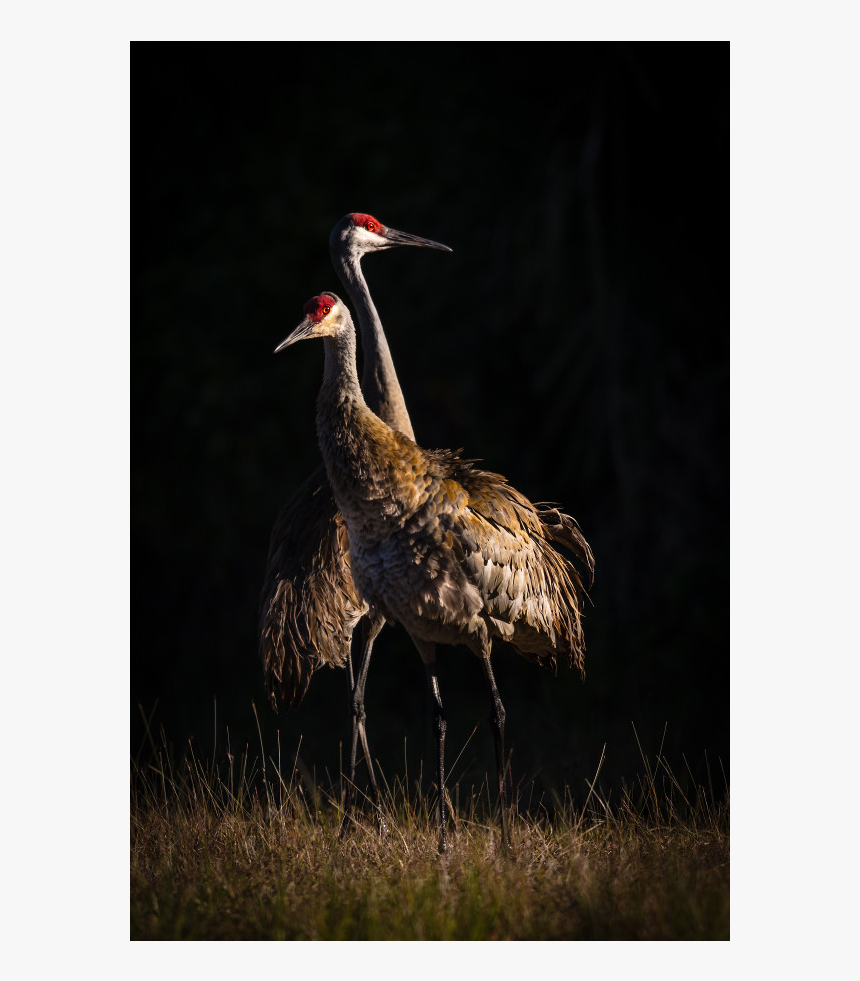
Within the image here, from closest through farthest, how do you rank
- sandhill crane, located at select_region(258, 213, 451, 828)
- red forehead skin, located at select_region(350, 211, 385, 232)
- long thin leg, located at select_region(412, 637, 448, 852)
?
long thin leg, located at select_region(412, 637, 448, 852) < red forehead skin, located at select_region(350, 211, 385, 232) < sandhill crane, located at select_region(258, 213, 451, 828)

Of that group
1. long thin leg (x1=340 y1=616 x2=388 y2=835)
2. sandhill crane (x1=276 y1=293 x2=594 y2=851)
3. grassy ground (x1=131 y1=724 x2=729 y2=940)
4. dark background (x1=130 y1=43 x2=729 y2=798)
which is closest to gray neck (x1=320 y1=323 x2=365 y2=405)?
sandhill crane (x1=276 y1=293 x2=594 y2=851)

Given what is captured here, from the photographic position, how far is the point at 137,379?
4.70 m

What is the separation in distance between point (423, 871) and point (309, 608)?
94 cm

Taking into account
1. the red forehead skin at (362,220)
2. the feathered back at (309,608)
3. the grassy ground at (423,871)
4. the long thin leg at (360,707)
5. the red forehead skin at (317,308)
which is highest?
the red forehead skin at (362,220)

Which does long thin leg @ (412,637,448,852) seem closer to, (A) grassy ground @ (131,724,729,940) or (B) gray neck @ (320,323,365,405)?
(A) grassy ground @ (131,724,729,940)

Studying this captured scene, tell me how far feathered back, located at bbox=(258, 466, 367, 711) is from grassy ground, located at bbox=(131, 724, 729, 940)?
1.01 feet

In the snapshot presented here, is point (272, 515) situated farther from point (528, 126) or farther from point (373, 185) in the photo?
point (528, 126)

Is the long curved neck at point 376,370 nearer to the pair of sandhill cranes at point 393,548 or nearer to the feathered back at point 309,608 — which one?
the pair of sandhill cranes at point 393,548

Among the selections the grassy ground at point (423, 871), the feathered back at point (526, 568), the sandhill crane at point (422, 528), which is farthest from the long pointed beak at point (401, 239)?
→ the grassy ground at point (423, 871)

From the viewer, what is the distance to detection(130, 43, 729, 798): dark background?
11.6ft

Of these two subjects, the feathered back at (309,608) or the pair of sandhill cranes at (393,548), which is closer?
the pair of sandhill cranes at (393,548)

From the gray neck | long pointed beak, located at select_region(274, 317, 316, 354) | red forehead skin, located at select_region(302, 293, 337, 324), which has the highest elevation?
red forehead skin, located at select_region(302, 293, 337, 324)

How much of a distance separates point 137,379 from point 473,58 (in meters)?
2.08

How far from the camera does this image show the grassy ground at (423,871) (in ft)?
8.29
